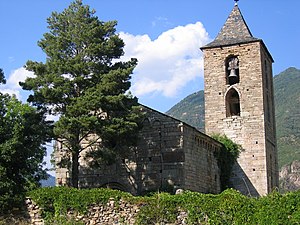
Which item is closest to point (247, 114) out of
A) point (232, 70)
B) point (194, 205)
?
point (232, 70)

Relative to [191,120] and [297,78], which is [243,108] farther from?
[297,78]

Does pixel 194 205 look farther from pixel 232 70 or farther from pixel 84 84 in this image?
pixel 232 70

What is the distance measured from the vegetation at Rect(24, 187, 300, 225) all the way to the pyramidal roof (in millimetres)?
16888

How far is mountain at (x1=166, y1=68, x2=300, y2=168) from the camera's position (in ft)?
242

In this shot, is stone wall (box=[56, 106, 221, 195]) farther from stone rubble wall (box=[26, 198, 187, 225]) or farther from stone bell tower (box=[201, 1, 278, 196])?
stone rubble wall (box=[26, 198, 187, 225])

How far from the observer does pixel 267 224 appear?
51.2 feet

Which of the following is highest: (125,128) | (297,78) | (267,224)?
(297,78)

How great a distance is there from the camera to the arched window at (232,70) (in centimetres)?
3178

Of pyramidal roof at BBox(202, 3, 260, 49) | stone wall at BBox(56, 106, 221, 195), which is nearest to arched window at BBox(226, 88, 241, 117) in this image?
pyramidal roof at BBox(202, 3, 260, 49)

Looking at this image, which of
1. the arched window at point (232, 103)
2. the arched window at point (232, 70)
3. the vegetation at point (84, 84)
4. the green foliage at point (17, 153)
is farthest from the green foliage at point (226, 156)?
the green foliage at point (17, 153)

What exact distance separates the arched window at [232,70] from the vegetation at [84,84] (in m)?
10.1

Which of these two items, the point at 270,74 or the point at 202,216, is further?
the point at 270,74

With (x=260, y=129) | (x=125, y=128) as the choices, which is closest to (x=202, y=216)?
(x=125, y=128)

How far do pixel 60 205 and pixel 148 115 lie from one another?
28.2ft
